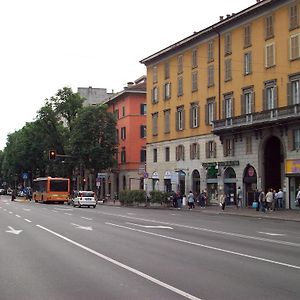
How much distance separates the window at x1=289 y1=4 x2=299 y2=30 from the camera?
4322cm

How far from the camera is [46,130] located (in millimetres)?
88312

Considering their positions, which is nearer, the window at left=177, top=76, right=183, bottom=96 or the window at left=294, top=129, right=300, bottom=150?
the window at left=294, top=129, right=300, bottom=150

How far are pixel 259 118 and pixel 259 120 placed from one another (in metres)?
0.21

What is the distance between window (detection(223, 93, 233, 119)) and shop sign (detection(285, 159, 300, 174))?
949cm

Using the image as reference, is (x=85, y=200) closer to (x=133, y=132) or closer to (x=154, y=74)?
(x=154, y=74)

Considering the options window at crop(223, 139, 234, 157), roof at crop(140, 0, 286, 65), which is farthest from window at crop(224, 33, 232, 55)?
window at crop(223, 139, 234, 157)

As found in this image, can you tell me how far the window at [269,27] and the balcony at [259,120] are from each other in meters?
6.53

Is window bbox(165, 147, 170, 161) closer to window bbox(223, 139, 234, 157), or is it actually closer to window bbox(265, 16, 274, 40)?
window bbox(223, 139, 234, 157)

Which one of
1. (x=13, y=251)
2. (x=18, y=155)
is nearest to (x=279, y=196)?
(x=13, y=251)

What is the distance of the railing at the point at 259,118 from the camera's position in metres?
42.1

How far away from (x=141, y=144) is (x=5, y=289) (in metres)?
70.9

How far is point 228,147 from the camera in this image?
5172 cm

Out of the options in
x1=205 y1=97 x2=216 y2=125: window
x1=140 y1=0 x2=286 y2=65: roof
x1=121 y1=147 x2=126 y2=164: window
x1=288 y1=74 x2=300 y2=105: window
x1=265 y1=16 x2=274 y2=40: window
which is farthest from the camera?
x1=121 y1=147 x2=126 y2=164: window

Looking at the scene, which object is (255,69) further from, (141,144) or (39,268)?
(39,268)
